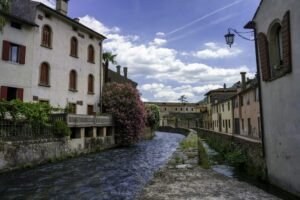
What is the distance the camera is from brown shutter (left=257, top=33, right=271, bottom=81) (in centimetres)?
985

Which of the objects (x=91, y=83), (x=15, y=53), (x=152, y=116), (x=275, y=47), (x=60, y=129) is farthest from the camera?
(x=152, y=116)

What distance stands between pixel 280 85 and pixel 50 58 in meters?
20.2

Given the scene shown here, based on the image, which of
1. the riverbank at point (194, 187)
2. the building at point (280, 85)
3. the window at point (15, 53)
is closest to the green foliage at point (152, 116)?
the window at point (15, 53)

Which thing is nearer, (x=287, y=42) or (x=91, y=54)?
(x=287, y=42)

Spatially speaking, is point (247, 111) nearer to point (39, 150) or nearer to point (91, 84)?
point (91, 84)

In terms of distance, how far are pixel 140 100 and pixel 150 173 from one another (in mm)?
16223

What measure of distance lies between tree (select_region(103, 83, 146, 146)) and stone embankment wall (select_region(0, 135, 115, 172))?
4.74m

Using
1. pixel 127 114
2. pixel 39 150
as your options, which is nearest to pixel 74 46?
pixel 127 114

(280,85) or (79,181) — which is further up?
(280,85)

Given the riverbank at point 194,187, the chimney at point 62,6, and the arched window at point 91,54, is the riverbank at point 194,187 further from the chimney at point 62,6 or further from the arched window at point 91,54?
the chimney at point 62,6

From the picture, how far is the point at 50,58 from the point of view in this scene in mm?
24250

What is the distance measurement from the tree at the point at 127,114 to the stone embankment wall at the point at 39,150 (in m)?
4.74

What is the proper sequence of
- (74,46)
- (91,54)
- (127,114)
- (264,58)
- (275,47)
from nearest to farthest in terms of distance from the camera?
(275,47), (264,58), (74,46), (127,114), (91,54)

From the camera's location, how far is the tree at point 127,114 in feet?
94.9
